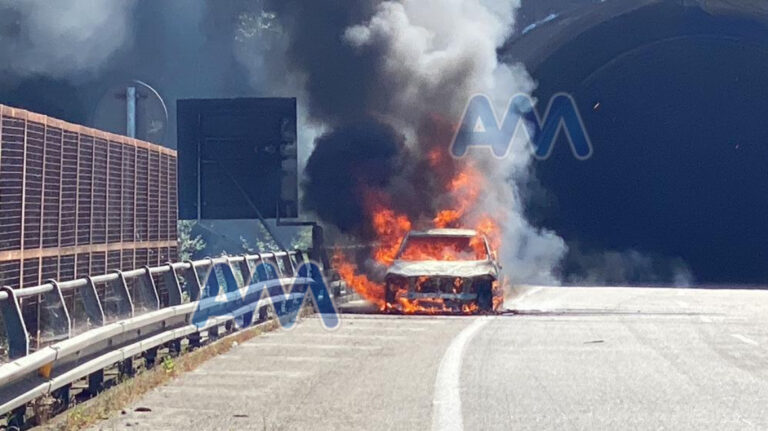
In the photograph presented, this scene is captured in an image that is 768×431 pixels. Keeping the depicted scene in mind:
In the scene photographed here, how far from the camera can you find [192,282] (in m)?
15.5

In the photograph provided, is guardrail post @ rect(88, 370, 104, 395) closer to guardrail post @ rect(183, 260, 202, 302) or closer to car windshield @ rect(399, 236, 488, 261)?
guardrail post @ rect(183, 260, 202, 302)

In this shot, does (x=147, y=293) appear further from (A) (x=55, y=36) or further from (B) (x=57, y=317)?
(A) (x=55, y=36)

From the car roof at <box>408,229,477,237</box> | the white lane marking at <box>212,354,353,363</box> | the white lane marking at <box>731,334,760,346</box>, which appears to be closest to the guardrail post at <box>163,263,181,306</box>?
the white lane marking at <box>212,354,353,363</box>

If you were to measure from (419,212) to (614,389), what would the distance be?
17905mm

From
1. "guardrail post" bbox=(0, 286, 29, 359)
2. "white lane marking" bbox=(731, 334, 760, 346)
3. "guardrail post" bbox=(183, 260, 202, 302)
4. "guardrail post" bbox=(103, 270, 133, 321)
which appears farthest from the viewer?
"white lane marking" bbox=(731, 334, 760, 346)

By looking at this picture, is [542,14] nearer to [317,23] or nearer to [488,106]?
[488,106]

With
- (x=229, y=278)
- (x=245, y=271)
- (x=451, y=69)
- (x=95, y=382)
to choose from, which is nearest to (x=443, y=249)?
(x=245, y=271)

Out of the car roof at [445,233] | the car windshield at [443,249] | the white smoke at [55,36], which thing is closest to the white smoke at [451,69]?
the car roof at [445,233]

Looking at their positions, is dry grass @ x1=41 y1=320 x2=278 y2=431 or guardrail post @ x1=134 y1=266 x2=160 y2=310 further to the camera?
guardrail post @ x1=134 y1=266 x2=160 y2=310

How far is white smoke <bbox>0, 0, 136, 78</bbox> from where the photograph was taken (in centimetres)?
3947

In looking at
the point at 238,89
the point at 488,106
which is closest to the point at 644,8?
the point at 488,106

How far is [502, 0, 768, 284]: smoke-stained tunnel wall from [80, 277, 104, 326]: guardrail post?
90.7 feet

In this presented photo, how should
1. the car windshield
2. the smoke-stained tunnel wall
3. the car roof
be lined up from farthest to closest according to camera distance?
the smoke-stained tunnel wall
the car roof
the car windshield

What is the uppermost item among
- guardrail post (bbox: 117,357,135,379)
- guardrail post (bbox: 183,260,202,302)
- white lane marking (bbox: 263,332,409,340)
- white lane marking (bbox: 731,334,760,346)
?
guardrail post (bbox: 183,260,202,302)
